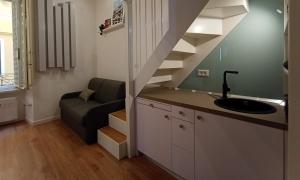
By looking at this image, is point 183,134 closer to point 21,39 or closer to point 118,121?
point 118,121

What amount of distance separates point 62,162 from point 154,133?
4.23ft

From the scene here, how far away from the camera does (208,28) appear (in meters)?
2.16

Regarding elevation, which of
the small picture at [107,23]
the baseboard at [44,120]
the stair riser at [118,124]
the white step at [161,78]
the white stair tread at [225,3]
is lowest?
the baseboard at [44,120]

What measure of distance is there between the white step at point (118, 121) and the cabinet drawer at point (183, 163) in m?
0.97

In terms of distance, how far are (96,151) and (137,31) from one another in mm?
1852

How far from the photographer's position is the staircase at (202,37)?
1895mm

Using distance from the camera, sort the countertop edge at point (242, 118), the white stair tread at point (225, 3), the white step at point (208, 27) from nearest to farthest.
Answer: the countertop edge at point (242, 118) → the white stair tread at point (225, 3) → the white step at point (208, 27)

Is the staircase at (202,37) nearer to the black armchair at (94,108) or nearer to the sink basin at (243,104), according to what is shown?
the sink basin at (243,104)

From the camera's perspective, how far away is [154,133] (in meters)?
2.31

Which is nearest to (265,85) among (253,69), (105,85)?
(253,69)

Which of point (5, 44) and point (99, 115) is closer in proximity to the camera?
point (99, 115)

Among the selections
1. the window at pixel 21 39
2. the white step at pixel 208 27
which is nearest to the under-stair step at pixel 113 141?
the white step at pixel 208 27

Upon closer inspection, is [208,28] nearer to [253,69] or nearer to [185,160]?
[253,69]

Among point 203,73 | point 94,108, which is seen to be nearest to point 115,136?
point 94,108
